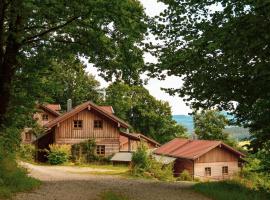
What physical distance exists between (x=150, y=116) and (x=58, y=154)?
39.2m

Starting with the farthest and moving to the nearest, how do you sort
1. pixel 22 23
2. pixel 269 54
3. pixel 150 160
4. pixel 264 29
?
pixel 150 160 → pixel 22 23 → pixel 269 54 → pixel 264 29

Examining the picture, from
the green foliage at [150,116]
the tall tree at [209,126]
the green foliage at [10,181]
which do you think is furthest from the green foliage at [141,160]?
the green foliage at [150,116]

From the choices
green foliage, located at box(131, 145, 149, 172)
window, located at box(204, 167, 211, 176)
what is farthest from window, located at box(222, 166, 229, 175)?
green foliage, located at box(131, 145, 149, 172)

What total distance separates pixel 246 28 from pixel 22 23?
8.07 m

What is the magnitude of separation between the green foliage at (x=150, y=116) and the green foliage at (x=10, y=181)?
64867 mm

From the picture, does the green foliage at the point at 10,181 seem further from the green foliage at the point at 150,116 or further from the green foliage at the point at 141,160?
the green foliage at the point at 150,116

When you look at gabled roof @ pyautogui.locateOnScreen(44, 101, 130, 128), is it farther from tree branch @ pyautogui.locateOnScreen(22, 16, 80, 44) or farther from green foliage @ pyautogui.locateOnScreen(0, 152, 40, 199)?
green foliage @ pyautogui.locateOnScreen(0, 152, 40, 199)

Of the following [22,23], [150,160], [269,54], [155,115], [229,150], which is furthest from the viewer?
[155,115]

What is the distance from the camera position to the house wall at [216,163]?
46219 mm

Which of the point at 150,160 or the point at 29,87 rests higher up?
the point at 29,87

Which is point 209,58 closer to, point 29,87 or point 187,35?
point 187,35

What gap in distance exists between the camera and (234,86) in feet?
52.5

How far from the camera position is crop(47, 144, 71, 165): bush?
4600 cm

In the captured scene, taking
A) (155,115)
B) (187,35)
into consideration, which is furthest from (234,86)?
(155,115)
